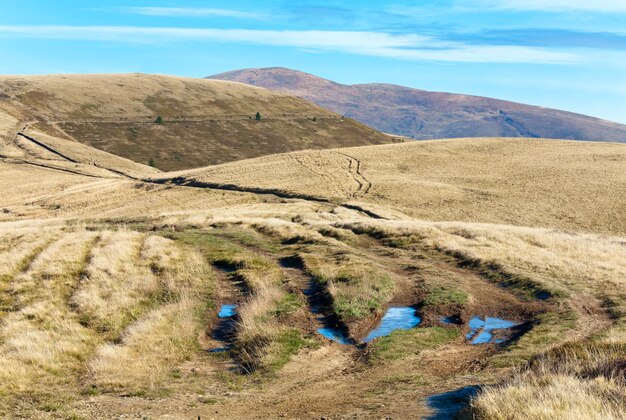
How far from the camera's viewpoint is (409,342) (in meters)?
16.3

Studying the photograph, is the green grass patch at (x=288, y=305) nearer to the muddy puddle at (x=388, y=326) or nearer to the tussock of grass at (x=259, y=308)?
the tussock of grass at (x=259, y=308)

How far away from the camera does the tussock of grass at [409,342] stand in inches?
A: 607

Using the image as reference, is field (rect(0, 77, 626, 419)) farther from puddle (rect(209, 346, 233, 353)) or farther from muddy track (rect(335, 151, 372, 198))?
muddy track (rect(335, 151, 372, 198))

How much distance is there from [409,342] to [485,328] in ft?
12.1

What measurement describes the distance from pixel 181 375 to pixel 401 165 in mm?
68572

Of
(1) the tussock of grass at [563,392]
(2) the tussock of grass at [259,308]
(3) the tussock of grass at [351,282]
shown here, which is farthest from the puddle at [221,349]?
(1) the tussock of grass at [563,392]

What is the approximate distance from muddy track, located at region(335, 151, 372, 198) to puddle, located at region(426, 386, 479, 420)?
162ft

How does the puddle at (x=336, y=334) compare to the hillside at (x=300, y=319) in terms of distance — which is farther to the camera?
the puddle at (x=336, y=334)

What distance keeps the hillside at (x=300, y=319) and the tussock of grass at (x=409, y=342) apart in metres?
0.07

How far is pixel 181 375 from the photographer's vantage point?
47.0 ft

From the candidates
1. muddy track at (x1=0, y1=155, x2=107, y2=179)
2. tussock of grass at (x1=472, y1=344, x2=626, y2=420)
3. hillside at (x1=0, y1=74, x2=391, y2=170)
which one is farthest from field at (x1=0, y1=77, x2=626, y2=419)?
hillside at (x1=0, y1=74, x2=391, y2=170)

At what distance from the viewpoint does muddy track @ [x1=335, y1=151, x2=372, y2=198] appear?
6331 cm

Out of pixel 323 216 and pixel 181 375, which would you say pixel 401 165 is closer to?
pixel 323 216

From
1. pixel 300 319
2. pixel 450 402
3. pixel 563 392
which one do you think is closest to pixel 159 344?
pixel 300 319
